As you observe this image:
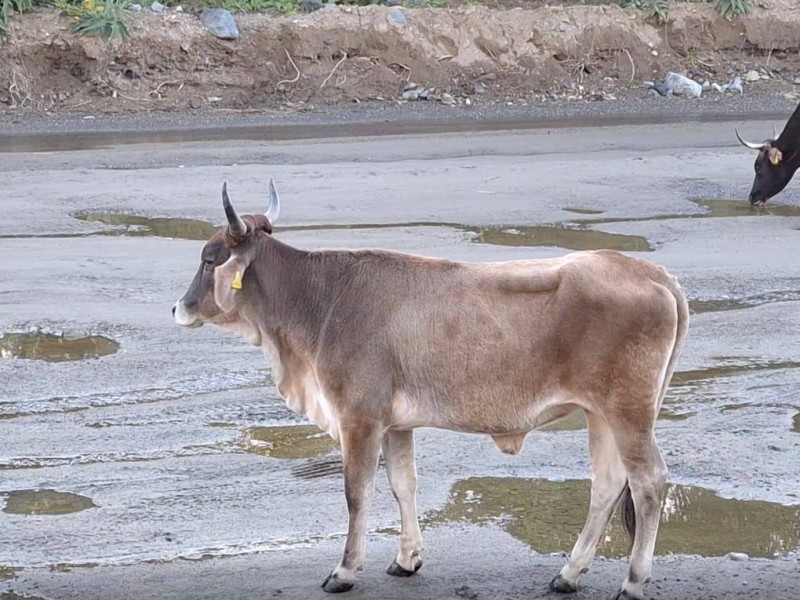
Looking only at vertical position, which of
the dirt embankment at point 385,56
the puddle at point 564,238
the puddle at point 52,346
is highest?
the puddle at point 52,346

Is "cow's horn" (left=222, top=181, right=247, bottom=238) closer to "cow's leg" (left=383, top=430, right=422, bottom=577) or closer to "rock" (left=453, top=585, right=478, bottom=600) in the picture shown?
"cow's leg" (left=383, top=430, right=422, bottom=577)

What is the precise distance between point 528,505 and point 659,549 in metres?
0.80

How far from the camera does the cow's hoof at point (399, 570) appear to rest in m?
6.41

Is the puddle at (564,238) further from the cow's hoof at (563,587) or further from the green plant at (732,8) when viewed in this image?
the green plant at (732,8)

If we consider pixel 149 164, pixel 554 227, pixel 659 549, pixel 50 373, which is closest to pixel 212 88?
pixel 149 164

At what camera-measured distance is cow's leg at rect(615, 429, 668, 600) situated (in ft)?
19.5

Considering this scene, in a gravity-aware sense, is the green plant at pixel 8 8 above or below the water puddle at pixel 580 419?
below

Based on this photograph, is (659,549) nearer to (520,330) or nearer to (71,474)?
(520,330)

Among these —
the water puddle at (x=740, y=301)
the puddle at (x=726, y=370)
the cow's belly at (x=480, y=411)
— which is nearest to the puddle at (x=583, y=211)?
the water puddle at (x=740, y=301)

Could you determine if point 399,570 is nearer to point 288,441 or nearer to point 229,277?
point 229,277

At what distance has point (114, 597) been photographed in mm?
6176

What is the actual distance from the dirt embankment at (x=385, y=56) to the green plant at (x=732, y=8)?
0.16 m

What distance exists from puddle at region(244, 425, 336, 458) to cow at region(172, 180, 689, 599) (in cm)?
165

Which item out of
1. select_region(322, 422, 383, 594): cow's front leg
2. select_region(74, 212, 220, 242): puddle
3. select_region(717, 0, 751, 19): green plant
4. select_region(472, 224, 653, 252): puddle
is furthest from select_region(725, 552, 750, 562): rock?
select_region(717, 0, 751, 19): green plant
